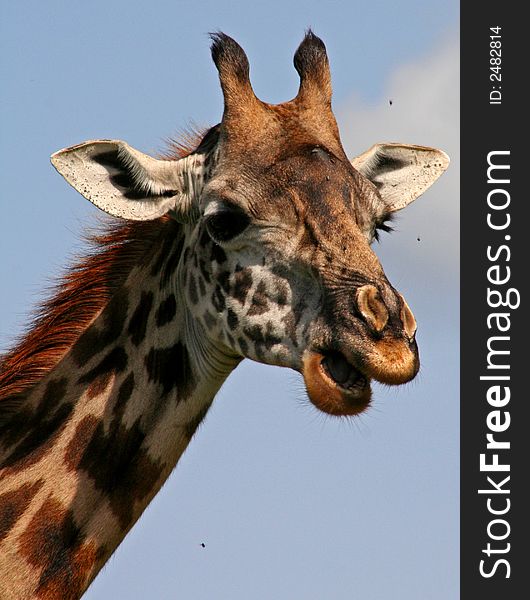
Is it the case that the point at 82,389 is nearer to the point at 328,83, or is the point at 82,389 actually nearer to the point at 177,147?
the point at 177,147

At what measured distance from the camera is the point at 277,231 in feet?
41.5

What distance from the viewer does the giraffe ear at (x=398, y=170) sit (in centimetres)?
1472

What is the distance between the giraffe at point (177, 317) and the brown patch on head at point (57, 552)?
13mm

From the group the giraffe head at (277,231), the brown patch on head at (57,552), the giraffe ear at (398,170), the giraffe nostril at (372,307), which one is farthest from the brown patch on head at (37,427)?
the giraffe ear at (398,170)

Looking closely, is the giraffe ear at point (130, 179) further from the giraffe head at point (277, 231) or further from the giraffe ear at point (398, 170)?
the giraffe ear at point (398, 170)

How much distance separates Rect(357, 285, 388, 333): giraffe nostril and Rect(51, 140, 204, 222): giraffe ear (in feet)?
7.57

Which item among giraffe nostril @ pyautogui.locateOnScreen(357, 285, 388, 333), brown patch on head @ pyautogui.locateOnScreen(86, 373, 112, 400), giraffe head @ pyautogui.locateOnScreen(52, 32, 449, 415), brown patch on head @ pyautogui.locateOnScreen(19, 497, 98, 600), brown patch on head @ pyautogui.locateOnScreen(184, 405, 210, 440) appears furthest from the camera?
brown patch on head @ pyautogui.locateOnScreen(86, 373, 112, 400)

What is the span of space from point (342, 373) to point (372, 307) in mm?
656

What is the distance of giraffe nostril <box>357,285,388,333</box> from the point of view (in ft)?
38.2

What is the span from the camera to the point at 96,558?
12.7 metres

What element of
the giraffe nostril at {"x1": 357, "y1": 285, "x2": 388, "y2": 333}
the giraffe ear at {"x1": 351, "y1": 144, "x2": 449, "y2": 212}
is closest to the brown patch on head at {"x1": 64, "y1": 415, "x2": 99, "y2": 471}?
the giraffe nostril at {"x1": 357, "y1": 285, "x2": 388, "y2": 333}

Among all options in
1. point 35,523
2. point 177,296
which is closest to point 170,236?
point 177,296

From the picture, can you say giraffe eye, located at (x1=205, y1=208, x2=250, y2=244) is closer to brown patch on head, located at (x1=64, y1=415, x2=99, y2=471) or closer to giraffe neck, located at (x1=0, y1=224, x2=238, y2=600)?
giraffe neck, located at (x1=0, y1=224, x2=238, y2=600)

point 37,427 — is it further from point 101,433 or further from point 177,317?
point 177,317
